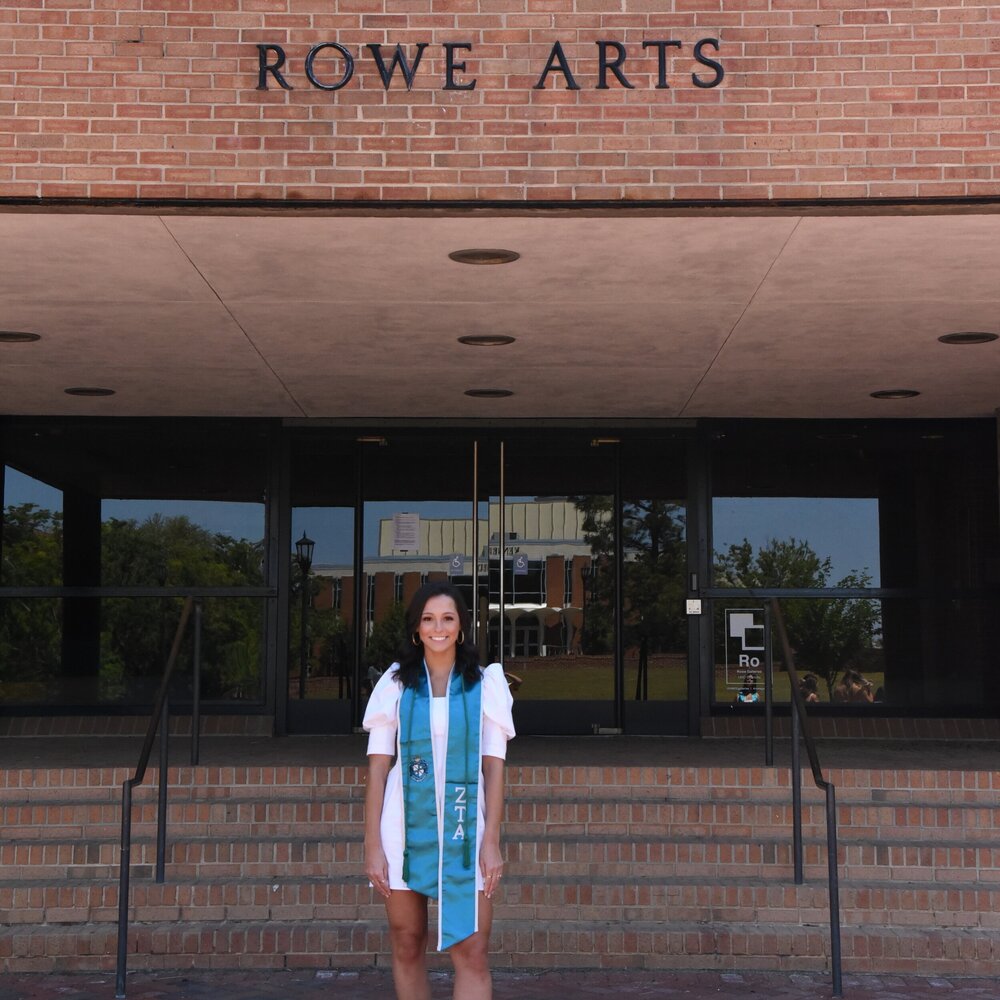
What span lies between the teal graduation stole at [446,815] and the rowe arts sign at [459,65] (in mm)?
2758

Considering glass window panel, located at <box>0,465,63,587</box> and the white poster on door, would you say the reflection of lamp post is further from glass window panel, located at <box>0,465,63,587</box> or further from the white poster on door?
glass window panel, located at <box>0,465,63,587</box>

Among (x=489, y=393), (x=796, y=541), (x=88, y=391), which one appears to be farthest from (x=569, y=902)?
(x=88, y=391)

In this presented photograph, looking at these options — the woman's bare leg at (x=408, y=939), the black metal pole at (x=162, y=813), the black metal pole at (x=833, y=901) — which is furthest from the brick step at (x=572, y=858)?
the woman's bare leg at (x=408, y=939)

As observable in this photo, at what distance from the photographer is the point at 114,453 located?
31.1 feet

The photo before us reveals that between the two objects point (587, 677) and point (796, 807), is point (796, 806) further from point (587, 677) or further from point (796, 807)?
point (587, 677)

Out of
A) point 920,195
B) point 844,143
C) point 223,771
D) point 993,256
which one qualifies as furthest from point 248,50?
point 223,771

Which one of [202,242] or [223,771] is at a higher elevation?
[202,242]

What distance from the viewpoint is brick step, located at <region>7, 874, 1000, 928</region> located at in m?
5.93

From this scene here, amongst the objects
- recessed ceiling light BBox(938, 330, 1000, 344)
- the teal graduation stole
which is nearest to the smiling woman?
the teal graduation stole

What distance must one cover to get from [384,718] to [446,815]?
338mm

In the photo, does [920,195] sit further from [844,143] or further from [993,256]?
[993,256]

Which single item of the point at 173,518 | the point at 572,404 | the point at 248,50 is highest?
the point at 248,50

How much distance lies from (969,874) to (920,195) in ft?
10.7

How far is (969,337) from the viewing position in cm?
695
